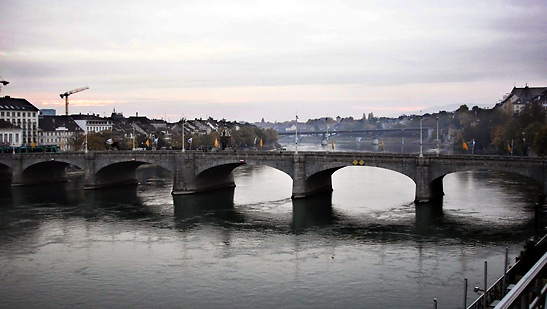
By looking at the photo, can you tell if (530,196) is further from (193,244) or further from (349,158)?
(193,244)

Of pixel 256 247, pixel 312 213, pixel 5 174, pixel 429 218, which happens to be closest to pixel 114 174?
pixel 5 174

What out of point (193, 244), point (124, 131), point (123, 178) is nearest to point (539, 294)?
point (193, 244)

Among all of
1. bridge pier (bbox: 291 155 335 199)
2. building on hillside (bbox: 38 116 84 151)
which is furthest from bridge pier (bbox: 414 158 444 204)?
building on hillside (bbox: 38 116 84 151)

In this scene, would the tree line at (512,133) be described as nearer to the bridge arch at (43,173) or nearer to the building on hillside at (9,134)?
the bridge arch at (43,173)

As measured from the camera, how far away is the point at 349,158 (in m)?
57.9

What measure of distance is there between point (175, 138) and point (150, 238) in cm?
8943

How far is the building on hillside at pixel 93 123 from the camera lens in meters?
139

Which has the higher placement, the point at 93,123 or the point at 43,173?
the point at 93,123

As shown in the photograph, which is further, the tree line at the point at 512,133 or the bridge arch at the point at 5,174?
the bridge arch at the point at 5,174

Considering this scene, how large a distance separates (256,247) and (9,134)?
82879 mm

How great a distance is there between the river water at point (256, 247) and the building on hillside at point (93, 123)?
2940 inches

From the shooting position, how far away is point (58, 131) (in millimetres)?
126125

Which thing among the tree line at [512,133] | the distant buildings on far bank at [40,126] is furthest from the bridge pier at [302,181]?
the distant buildings on far bank at [40,126]

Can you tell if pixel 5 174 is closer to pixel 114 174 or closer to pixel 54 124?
pixel 114 174
